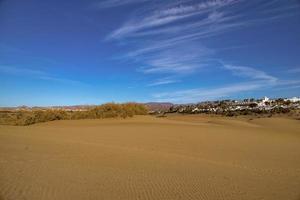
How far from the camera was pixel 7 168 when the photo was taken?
25.1ft

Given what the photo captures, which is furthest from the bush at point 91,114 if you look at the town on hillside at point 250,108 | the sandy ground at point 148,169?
the town on hillside at point 250,108

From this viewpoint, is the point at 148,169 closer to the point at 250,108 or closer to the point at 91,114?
the point at 91,114

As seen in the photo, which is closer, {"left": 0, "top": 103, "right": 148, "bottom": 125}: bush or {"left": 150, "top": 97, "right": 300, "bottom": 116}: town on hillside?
{"left": 0, "top": 103, "right": 148, "bottom": 125}: bush

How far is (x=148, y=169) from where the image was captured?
26.6ft

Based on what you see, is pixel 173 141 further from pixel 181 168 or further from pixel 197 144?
pixel 181 168

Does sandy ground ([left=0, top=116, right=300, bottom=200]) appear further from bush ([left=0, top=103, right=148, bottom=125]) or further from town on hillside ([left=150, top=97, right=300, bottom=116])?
town on hillside ([left=150, top=97, right=300, bottom=116])

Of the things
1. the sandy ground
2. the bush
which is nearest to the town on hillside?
the bush

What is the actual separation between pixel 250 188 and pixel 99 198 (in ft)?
9.96

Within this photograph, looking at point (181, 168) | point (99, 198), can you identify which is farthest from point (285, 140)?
point (99, 198)

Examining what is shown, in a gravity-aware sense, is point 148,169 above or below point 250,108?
below

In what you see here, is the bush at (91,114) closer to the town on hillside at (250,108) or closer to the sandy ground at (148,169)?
the sandy ground at (148,169)

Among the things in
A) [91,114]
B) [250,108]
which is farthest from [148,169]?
[250,108]

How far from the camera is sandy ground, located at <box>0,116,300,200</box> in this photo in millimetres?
6098

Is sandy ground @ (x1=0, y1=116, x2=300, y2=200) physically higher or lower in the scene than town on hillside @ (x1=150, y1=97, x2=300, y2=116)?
lower
